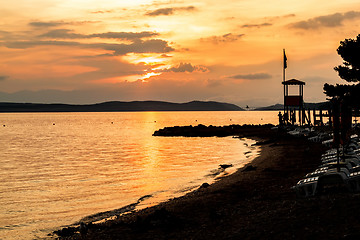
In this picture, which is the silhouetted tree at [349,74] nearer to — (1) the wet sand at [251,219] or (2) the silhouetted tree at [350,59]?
(2) the silhouetted tree at [350,59]

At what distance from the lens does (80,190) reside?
846 inches

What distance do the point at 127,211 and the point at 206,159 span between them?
1985 centimetres

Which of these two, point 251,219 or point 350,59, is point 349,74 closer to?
point 350,59

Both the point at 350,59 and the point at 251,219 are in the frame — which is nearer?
the point at 251,219

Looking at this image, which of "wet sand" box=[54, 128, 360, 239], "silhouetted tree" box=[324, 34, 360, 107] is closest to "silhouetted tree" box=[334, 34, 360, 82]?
"silhouetted tree" box=[324, 34, 360, 107]

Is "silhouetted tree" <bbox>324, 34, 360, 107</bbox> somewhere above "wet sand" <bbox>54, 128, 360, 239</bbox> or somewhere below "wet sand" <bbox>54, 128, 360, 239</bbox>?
above

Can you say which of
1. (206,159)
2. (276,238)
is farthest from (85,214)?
(206,159)

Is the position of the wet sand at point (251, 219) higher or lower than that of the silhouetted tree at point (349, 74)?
lower

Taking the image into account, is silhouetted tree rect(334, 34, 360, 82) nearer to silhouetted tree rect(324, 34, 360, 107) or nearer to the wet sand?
silhouetted tree rect(324, 34, 360, 107)

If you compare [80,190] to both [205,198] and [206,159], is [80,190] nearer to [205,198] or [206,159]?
[205,198]

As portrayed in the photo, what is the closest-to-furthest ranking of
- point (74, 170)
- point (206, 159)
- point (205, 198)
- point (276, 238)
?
point (276, 238) < point (205, 198) < point (74, 170) < point (206, 159)

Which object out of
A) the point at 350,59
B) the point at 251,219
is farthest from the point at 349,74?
the point at 251,219

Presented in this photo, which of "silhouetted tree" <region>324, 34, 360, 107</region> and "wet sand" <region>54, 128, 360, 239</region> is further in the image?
"silhouetted tree" <region>324, 34, 360, 107</region>

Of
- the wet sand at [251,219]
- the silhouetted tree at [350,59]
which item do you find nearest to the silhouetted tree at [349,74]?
the silhouetted tree at [350,59]
